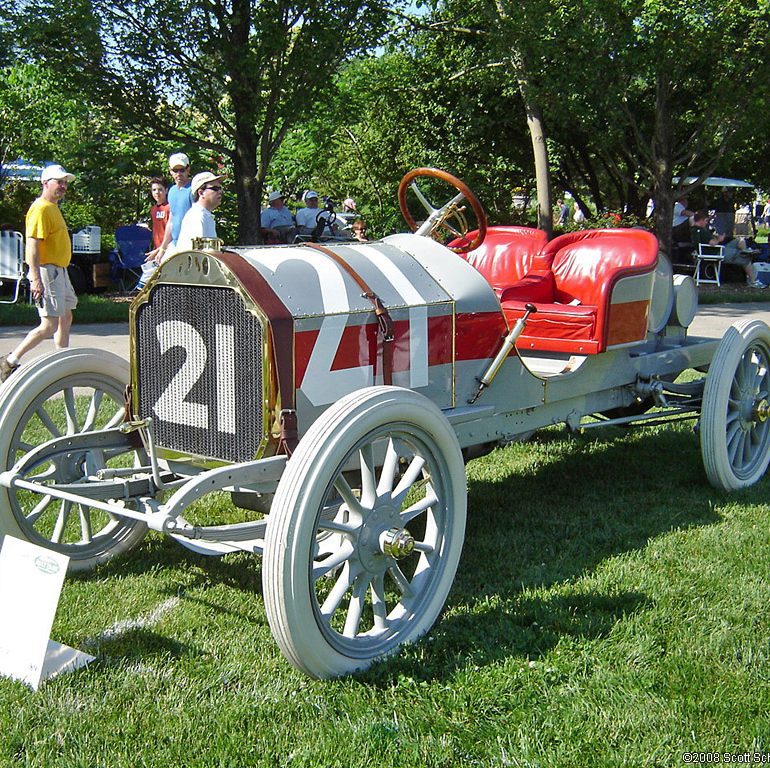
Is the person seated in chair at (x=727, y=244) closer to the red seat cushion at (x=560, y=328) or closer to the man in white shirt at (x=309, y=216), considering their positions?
the man in white shirt at (x=309, y=216)

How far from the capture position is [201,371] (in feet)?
11.5

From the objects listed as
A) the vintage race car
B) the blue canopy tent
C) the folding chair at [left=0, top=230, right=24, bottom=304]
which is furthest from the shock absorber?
the blue canopy tent

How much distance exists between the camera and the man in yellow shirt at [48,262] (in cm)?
696

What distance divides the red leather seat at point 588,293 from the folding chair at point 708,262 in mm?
12085

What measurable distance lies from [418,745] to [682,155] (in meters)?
15.6

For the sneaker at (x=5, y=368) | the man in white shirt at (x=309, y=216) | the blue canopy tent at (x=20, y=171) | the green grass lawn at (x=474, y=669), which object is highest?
the blue canopy tent at (x=20, y=171)

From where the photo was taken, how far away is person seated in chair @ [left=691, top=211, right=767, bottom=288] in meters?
16.9

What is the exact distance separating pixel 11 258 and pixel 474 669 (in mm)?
10827

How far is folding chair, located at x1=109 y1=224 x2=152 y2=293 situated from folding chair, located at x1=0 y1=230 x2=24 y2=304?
1.79 meters

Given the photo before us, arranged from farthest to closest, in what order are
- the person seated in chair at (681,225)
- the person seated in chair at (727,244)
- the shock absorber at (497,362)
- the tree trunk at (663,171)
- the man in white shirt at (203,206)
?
the person seated in chair at (681,225) < the person seated in chair at (727,244) < the tree trunk at (663,171) < the man in white shirt at (203,206) < the shock absorber at (497,362)

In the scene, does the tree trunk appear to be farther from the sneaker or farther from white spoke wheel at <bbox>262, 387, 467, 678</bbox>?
white spoke wheel at <bbox>262, 387, 467, 678</bbox>

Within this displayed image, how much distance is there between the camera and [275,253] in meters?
3.56

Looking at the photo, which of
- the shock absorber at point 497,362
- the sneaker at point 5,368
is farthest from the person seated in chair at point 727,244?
the shock absorber at point 497,362

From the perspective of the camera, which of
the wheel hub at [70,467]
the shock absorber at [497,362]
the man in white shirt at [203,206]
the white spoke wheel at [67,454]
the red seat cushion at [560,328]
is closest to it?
the white spoke wheel at [67,454]
